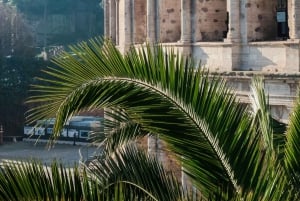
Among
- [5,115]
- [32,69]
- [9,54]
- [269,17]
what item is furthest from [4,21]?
[269,17]

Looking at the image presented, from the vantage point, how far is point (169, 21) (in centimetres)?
1323

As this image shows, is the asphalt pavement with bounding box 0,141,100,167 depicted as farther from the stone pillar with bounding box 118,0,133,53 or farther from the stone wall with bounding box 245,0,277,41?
the stone wall with bounding box 245,0,277,41

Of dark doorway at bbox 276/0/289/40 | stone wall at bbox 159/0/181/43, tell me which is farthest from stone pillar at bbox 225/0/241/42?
stone wall at bbox 159/0/181/43

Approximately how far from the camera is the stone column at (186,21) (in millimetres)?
11852

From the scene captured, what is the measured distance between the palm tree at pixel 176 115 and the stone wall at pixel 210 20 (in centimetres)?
726

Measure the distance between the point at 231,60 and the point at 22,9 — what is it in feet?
235

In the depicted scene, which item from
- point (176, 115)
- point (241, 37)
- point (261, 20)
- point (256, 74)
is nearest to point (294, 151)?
point (176, 115)

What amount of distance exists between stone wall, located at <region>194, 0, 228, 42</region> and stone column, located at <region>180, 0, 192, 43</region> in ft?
0.38

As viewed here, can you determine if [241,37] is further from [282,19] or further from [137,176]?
[137,176]

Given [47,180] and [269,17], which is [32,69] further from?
[47,180]

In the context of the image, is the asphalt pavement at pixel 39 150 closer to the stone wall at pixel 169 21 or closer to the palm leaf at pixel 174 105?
the stone wall at pixel 169 21

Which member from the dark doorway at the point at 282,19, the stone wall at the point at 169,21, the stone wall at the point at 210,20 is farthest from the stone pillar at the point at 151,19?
the dark doorway at the point at 282,19

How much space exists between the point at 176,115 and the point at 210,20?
26.2 feet

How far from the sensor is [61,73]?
4.67 m
